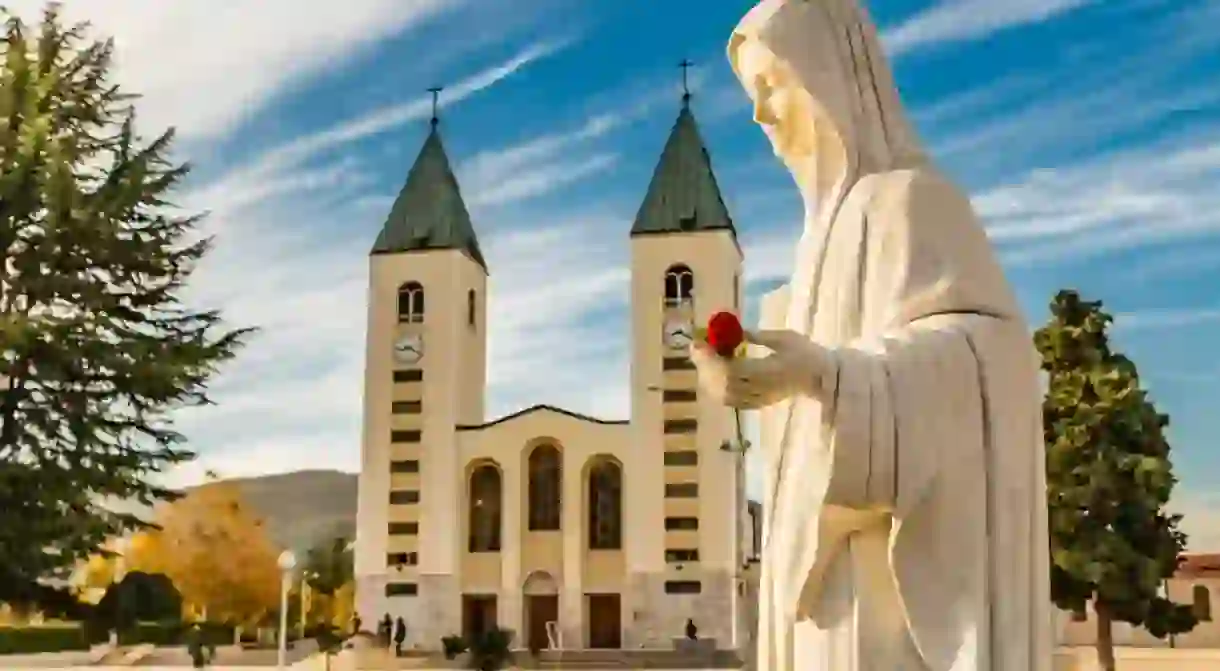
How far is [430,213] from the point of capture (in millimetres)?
37531

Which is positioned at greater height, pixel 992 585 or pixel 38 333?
pixel 38 333

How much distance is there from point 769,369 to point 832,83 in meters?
0.69

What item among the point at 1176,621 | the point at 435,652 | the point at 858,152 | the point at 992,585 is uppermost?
the point at 858,152

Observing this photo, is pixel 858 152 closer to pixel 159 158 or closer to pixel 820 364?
pixel 820 364

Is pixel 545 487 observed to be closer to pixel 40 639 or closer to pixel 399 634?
pixel 399 634

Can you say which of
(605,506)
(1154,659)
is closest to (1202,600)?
(1154,659)

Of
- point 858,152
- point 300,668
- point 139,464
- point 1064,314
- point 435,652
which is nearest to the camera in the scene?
point 858,152

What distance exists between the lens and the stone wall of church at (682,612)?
3238cm

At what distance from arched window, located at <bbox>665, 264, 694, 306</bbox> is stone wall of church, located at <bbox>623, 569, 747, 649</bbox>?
7580 mm

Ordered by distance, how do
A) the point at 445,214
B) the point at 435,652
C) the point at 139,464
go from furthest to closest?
the point at 445,214 → the point at 435,652 → the point at 139,464

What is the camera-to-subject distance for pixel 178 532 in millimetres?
34656

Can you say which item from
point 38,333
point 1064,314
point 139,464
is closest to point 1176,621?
point 1064,314

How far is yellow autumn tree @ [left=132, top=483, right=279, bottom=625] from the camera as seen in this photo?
3434 centimetres

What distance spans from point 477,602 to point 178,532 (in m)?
8.44
